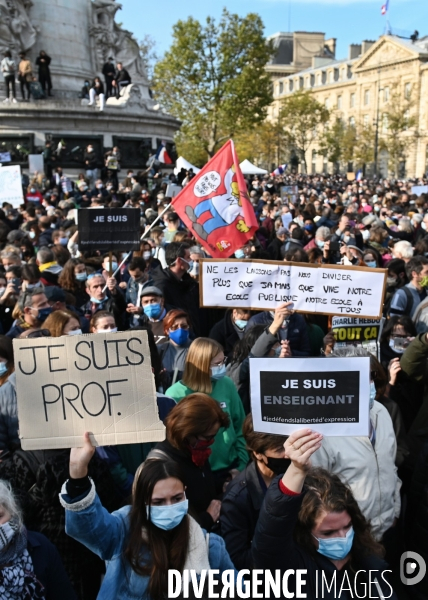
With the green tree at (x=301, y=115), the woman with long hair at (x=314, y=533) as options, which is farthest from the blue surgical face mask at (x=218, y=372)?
the green tree at (x=301, y=115)

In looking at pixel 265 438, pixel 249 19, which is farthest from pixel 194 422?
pixel 249 19

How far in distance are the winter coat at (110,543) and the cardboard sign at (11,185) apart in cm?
1058

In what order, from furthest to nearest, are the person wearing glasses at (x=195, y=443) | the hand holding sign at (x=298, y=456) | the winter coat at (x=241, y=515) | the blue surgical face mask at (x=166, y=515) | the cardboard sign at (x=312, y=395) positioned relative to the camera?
the person wearing glasses at (x=195, y=443) → the winter coat at (x=241, y=515) → the cardboard sign at (x=312, y=395) → the blue surgical face mask at (x=166, y=515) → the hand holding sign at (x=298, y=456)

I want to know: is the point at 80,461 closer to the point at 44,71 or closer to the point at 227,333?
the point at 227,333

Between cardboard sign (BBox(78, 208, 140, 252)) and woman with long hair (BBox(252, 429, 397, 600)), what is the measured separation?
5.24m

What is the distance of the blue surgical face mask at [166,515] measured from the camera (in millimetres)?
2613

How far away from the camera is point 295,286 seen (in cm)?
510

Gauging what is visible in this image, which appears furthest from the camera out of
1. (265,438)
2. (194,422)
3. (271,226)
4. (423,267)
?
(271,226)

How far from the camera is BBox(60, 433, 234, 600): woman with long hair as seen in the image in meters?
2.47

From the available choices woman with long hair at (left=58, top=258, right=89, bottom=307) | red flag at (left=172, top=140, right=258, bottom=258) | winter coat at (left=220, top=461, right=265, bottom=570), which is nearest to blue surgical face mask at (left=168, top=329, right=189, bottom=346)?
winter coat at (left=220, top=461, right=265, bottom=570)

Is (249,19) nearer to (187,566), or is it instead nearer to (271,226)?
(271,226)

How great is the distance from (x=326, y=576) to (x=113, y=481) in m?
1.27

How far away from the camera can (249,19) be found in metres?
47.4

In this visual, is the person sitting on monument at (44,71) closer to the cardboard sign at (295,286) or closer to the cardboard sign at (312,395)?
the cardboard sign at (295,286)
